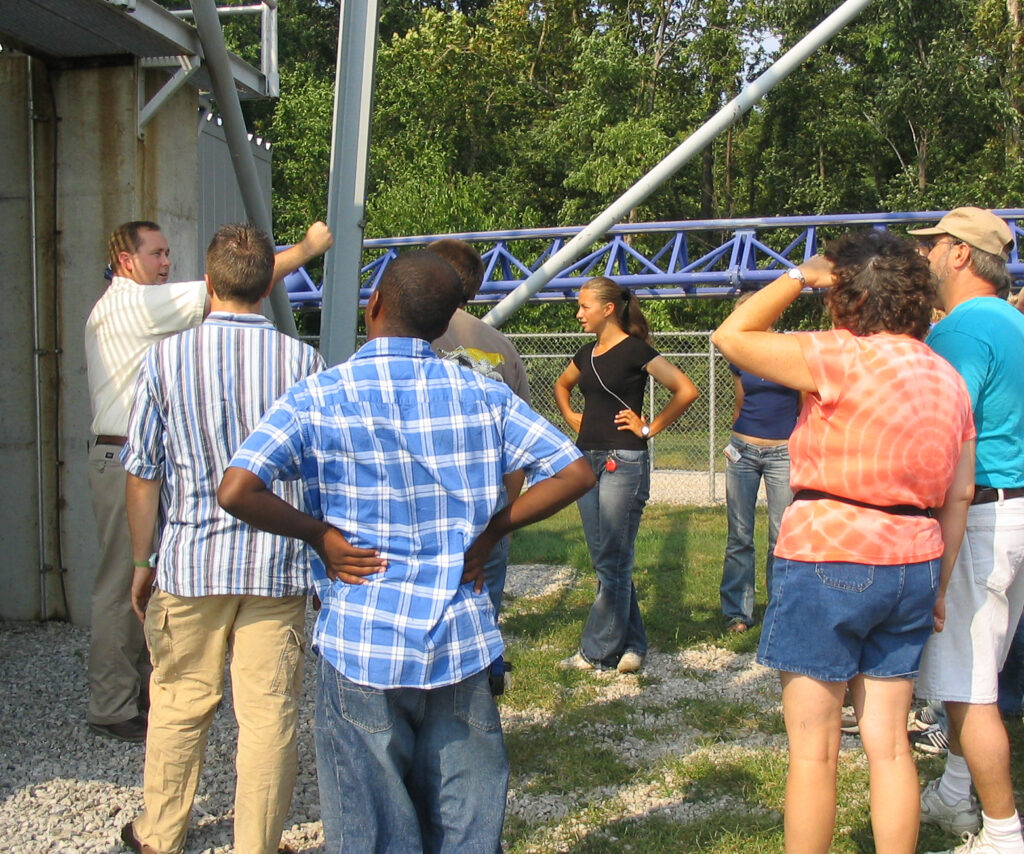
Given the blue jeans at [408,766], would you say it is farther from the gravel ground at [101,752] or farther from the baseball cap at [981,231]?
the baseball cap at [981,231]

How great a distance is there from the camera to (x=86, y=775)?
3857mm

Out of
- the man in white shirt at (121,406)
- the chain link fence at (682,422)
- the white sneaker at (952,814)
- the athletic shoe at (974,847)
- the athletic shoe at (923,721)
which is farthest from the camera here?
the chain link fence at (682,422)

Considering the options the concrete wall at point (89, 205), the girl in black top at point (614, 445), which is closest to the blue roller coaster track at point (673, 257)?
the concrete wall at point (89, 205)

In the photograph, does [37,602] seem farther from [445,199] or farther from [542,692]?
[445,199]

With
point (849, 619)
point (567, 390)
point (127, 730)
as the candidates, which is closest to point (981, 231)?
point (849, 619)

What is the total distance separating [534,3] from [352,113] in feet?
95.0

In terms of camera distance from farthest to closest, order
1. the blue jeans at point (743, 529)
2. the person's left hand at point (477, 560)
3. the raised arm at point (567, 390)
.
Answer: the blue jeans at point (743, 529)
the raised arm at point (567, 390)
the person's left hand at point (477, 560)

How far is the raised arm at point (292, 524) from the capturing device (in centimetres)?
215

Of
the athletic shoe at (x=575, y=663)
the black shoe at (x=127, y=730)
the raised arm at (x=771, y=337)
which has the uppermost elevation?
the raised arm at (x=771, y=337)

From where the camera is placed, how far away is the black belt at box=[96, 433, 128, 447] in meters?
3.93

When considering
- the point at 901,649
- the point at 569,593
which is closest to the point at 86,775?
the point at 901,649

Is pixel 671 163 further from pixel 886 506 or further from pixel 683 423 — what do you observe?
pixel 683 423

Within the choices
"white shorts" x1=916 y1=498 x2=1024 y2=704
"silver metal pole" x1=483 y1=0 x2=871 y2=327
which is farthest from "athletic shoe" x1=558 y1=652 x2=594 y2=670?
"white shorts" x1=916 y1=498 x2=1024 y2=704

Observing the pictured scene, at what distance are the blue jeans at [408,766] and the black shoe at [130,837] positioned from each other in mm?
1193
